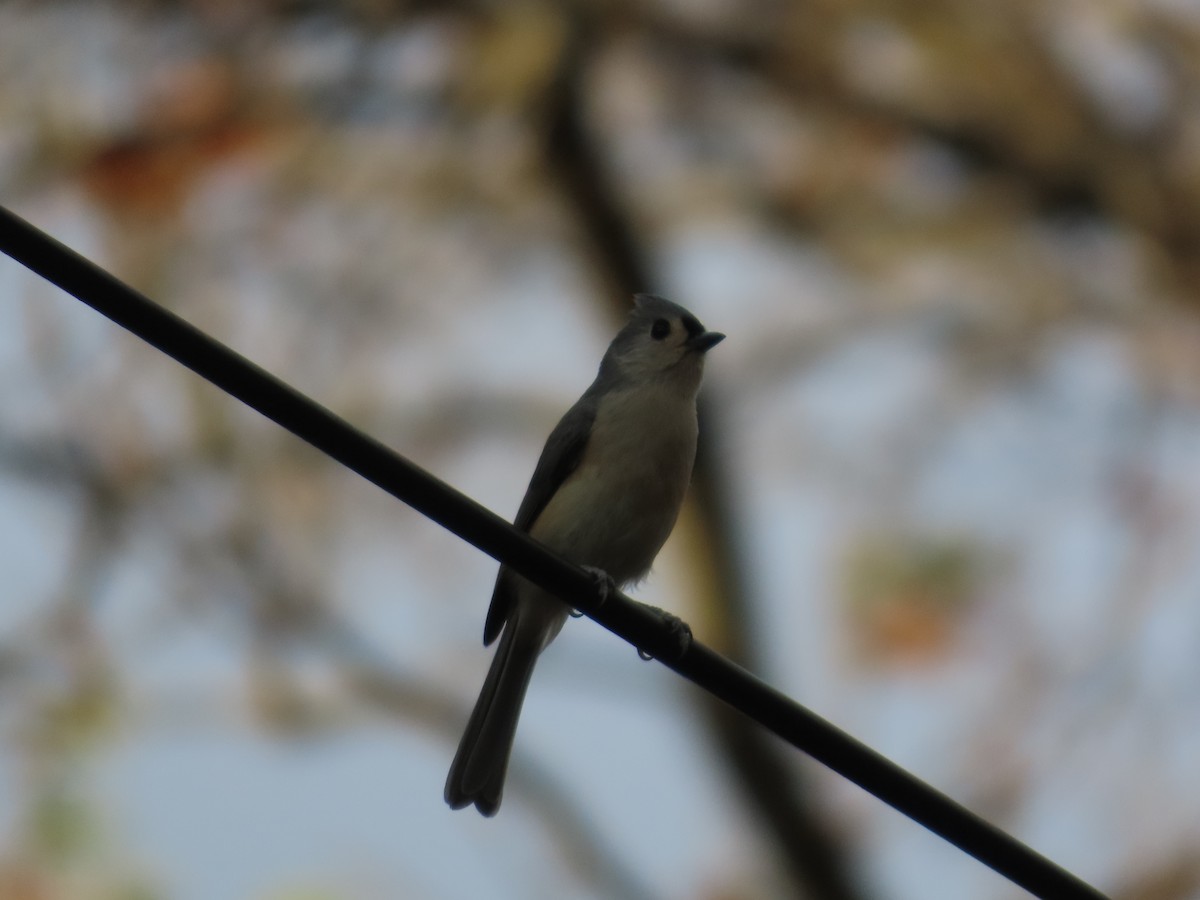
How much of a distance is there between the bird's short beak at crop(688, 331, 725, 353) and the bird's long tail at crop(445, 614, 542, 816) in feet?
2.72

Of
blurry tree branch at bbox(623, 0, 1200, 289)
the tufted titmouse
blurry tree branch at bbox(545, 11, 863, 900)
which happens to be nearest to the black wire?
the tufted titmouse

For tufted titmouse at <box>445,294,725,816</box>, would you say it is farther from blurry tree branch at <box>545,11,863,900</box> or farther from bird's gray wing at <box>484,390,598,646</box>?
blurry tree branch at <box>545,11,863,900</box>

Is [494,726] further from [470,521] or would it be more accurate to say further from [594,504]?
[470,521]

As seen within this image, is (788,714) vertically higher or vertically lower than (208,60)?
lower

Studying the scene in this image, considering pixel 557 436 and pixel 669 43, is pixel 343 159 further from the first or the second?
pixel 557 436

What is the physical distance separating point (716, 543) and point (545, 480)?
4.02 meters

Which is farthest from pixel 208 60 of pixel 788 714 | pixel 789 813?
pixel 788 714

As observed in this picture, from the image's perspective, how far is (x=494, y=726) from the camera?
3.72 m

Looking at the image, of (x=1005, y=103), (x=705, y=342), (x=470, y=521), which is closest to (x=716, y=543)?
(x=1005, y=103)

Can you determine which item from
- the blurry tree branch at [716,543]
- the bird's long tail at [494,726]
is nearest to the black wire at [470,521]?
the bird's long tail at [494,726]

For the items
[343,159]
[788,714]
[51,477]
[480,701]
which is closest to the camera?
[788,714]

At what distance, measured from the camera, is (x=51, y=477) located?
23.8 ft

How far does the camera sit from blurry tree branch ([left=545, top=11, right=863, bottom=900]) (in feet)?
24.8

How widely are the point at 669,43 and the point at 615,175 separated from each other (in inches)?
31.1
